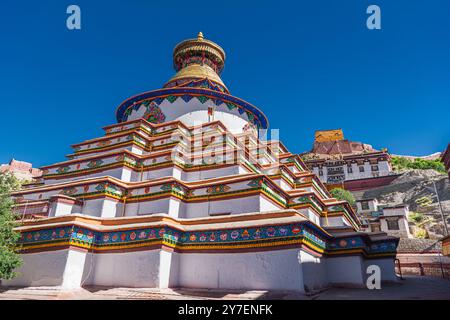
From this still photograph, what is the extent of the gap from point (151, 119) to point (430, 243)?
21124mm

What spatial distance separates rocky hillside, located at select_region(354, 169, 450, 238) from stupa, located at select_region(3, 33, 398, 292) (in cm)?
2373

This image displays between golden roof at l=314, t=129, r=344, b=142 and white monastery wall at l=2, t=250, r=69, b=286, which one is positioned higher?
golden roof at l=314, t=129, r=344, b=142

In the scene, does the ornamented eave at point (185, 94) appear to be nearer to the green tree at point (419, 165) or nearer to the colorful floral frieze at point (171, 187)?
the colorful floral frieze at point (171, 187)

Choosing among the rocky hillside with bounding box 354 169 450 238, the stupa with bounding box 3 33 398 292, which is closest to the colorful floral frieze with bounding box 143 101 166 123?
the stupa with bounding box 3 33 398 292

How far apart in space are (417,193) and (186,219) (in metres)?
37.8

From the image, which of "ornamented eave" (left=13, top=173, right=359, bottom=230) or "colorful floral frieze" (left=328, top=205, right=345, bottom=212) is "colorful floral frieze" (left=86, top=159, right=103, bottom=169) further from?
"colorful floral frieze" (left=328, top=205, right=345, bottom=212)

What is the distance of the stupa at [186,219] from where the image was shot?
7340mm

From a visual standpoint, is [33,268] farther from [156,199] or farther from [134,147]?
[134,147]

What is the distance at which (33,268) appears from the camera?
794cm

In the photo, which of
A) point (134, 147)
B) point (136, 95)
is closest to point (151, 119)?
point (136, 95)

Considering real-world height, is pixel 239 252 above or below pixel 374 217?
below

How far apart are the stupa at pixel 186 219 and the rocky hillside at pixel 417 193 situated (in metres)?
23.7

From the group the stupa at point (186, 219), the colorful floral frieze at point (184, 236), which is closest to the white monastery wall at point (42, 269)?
the stupa at point (186, 219)

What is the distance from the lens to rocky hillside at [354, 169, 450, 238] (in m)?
32.9
